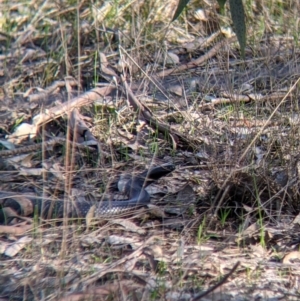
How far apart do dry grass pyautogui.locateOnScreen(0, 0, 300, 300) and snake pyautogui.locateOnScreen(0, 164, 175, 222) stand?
1.7 inches

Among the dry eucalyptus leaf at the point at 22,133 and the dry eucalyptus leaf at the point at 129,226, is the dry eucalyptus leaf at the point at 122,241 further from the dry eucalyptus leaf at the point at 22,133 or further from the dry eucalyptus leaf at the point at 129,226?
the dry eucalyptus leaf at the point at 22,133

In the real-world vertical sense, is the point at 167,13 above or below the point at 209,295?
above

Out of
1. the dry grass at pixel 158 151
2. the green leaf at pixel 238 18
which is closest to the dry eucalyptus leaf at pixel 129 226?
the dry grass at pixel 158 151

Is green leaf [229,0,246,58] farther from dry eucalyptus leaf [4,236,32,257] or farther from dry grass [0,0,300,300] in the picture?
dry eucalyptus leaf [4,236,32,257]

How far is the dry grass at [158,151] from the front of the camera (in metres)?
3.09

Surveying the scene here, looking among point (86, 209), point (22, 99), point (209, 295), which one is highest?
point (22, 99)

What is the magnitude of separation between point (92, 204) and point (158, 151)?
87 cm

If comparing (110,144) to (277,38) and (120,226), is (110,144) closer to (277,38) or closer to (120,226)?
(120,226)

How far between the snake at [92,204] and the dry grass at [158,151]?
44 mm

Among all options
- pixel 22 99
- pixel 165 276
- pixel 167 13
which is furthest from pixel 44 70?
pixel 165 276

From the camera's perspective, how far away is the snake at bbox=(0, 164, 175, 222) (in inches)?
142

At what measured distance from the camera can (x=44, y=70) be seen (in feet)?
18.4

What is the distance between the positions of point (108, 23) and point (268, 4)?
129 cm

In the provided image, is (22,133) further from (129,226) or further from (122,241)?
(122,241)
